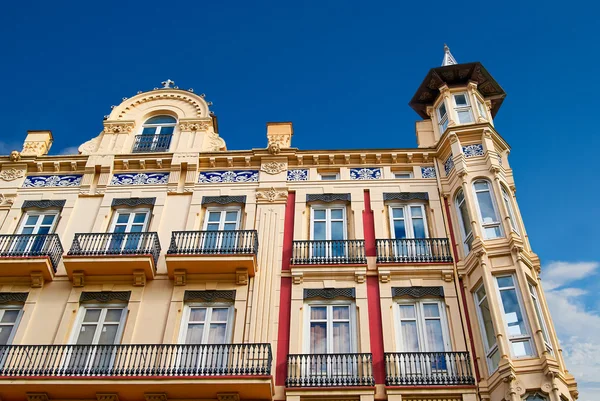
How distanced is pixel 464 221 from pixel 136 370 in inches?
420

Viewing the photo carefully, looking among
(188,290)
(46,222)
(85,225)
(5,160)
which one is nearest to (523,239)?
(188,290)

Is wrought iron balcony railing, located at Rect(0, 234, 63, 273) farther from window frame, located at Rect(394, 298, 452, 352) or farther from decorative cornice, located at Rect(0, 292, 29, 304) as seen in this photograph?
window frame, located at Rect(394, 298, 452, 352)

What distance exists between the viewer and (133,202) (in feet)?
70.1

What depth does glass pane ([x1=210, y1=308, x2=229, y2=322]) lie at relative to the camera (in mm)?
18125

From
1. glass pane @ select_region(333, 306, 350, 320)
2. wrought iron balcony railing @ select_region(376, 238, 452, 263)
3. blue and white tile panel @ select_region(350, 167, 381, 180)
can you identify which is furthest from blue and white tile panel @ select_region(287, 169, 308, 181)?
glass pane @ select_region(333, 306, 350, 320)

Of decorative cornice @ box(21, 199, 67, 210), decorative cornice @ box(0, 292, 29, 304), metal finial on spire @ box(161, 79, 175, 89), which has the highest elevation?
metal finial on spire @ box(161, 79, 175, 89)

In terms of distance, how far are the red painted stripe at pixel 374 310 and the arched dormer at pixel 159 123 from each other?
655 centimetres

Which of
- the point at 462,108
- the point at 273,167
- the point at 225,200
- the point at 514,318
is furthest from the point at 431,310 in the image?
the point at 462,108

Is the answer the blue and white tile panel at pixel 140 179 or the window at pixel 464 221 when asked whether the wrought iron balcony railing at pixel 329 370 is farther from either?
the blue and white tile panel at pixel 140 179

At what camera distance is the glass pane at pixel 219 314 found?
59.5 feet

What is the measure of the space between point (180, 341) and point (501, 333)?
28.0 ft

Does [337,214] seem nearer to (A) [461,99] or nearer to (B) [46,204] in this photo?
(A) [461,99]

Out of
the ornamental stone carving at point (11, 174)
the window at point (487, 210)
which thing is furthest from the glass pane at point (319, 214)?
the ornamental stone carving at point (11, 174)

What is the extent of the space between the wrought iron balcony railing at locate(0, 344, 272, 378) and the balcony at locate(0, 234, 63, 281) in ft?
8.41
